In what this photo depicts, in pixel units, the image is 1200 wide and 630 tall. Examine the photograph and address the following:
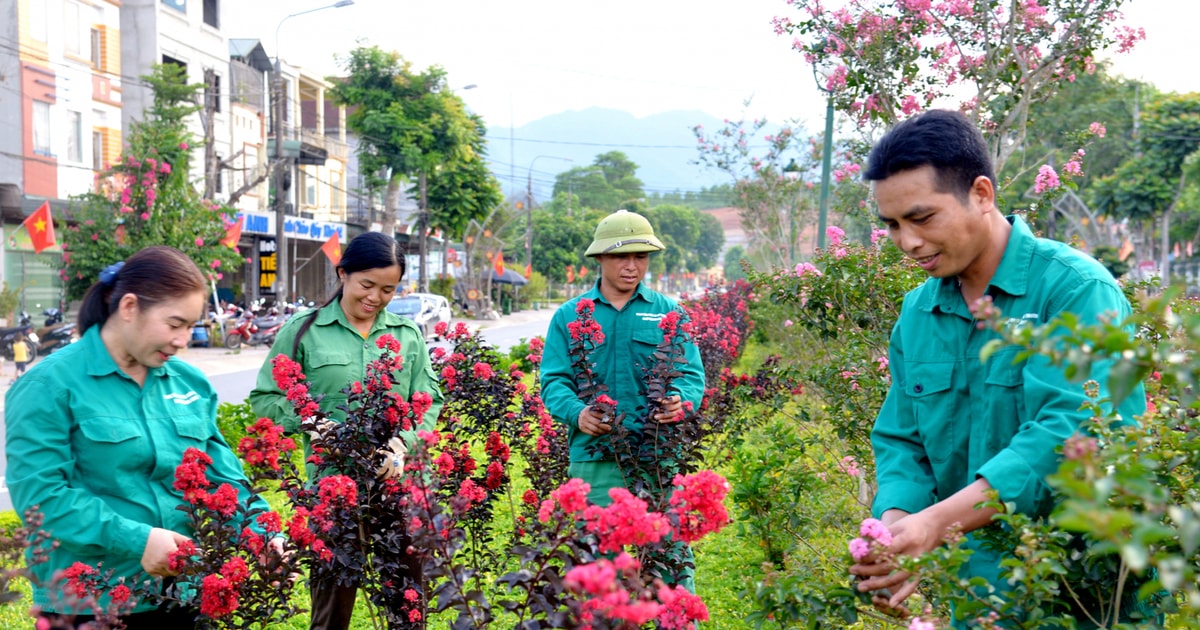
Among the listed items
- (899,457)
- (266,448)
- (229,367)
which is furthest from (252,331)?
(899,457)

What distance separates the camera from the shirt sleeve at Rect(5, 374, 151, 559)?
2428mm

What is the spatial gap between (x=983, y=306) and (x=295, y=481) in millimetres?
2494

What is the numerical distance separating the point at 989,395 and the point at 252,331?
2246 centimetres

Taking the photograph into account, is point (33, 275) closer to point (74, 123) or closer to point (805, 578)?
point (74, 123)

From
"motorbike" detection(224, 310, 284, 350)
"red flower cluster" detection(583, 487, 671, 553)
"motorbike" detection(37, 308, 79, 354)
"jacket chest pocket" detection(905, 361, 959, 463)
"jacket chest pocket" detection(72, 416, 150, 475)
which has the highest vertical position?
"jacket chest pocket" detection(905, 361, 959, 463)

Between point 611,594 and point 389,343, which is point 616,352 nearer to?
point 389,343

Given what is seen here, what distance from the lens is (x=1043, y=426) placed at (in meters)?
1.79

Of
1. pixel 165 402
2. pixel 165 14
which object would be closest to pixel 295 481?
pixel 165 402

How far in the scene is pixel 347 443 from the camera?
10.3 ft

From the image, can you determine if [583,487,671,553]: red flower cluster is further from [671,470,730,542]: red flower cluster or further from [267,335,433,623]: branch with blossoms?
[267,335,433,623]: branch with blossoms

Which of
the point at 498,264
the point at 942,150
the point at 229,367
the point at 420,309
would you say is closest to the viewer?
the point at 942,150

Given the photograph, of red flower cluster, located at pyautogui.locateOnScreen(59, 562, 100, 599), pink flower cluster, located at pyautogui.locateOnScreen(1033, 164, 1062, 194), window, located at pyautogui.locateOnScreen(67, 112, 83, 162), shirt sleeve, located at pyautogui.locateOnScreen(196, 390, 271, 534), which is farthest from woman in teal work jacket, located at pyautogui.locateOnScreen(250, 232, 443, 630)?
window, located at pyautogui.locateOnScreen(67, 112, 83, 162)

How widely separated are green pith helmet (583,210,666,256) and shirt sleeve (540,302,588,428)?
295 millimetres

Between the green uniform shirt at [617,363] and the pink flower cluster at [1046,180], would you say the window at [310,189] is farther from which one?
the green uniform shirt at [617,363]
